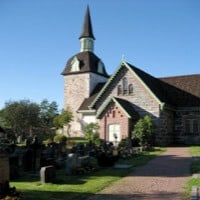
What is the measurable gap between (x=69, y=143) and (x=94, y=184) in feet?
73.9

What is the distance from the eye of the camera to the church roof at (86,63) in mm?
55000

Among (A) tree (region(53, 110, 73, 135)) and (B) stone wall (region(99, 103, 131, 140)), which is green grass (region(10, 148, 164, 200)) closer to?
(B) stone wall (region(99, 103, 131, 140))

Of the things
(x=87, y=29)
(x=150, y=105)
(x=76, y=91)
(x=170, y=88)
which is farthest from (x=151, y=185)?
(x=87, y=29)

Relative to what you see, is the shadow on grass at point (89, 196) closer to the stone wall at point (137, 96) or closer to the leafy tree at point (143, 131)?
the leafy tree at point (143, 131)

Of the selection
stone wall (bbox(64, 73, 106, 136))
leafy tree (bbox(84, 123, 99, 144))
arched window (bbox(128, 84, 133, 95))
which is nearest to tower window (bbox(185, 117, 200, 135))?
arched window (bbox(128, 84, 133, 95))

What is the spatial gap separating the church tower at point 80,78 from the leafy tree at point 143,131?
58.8ft

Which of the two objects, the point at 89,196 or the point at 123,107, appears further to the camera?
the point at 123,107

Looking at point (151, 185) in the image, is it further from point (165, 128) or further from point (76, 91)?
point (76, 91)

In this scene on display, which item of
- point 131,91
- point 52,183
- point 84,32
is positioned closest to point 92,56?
point 84,32

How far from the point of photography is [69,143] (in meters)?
36.9

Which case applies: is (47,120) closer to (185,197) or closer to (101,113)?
(101,113)

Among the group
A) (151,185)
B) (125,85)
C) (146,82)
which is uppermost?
(146,82)

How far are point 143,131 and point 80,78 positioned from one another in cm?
2290

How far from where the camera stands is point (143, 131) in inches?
1340
